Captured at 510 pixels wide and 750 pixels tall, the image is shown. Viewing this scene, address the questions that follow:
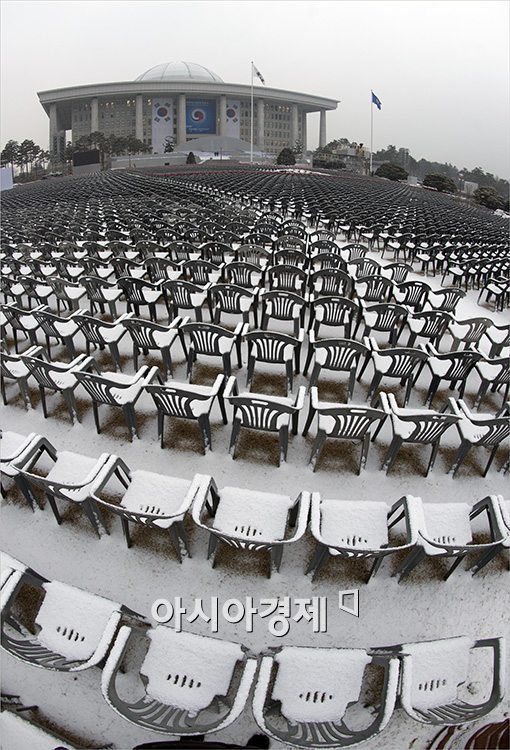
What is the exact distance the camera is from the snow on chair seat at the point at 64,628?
93.6 inches

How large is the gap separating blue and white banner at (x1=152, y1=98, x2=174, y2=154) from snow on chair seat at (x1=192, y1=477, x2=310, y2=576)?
11205cm

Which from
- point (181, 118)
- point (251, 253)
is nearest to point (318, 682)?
point (251, 253)

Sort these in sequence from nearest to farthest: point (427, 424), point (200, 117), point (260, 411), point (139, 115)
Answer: point (427, 424) < point (260, 411) < point (139, 115) < point (200, 117)

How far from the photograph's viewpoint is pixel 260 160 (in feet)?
247

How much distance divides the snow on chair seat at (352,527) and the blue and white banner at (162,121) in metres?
112

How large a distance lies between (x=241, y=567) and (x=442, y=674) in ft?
5.16

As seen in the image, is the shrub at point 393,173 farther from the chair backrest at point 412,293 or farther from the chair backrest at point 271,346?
the chair backrest at point 271,346

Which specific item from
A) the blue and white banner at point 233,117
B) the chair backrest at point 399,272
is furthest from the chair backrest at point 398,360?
the blue and white banner at point 233,117

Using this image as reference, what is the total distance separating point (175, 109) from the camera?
99.1 m

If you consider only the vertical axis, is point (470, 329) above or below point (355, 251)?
below

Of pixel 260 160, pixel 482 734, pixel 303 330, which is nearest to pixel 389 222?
pixel 303 330

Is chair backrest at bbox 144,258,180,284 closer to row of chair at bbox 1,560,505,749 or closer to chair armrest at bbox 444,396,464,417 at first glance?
chair armrest at bbox 444,396,464,417

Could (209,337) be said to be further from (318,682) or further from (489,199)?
(489,199)

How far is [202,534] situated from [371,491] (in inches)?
67.2
